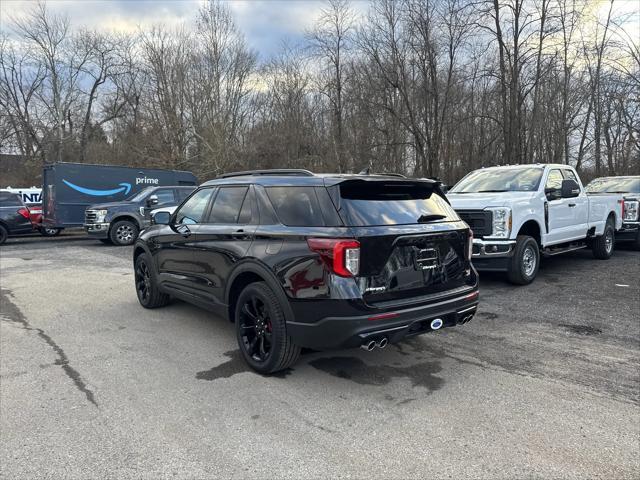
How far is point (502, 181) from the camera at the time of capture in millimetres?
8469

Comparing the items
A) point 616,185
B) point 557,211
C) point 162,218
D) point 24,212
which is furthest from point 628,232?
point 24,212

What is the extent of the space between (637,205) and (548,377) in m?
9.28

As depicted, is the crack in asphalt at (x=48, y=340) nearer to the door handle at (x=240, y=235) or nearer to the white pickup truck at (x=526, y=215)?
the door handle at (x=240, y=235)

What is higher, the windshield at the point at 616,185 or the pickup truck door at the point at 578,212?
the windshield at the point at 616,185

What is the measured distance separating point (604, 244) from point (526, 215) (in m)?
3.90

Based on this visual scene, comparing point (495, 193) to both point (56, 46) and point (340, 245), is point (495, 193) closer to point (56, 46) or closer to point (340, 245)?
point (340, 245)

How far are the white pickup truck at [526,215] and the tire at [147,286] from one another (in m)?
4.78

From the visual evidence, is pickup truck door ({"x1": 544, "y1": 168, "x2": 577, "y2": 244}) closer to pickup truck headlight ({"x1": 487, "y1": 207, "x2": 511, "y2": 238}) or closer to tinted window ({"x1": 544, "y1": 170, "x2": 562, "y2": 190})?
tinted window ({"x1": 544, "y1": 170, "x2": 562, "y2": 190})

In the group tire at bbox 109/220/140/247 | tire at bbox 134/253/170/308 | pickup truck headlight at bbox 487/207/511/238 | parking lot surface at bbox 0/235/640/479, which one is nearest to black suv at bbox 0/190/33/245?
tire at bbox 109/220/140/247

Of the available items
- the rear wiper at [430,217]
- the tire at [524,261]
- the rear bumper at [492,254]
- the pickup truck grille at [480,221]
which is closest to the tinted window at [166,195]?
the pickup truck grille at [480,221]

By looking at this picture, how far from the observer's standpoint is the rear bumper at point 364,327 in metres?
3.49

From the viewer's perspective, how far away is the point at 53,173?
15906 mm

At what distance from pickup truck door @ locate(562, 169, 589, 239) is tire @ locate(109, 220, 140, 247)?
1285 centimetres

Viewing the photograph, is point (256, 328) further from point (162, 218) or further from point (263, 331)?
point (162, 218)
